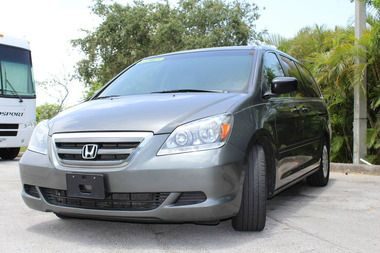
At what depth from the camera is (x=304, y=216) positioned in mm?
4641

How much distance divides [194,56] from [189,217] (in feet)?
6.54

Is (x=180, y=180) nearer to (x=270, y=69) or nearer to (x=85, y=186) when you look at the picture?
(x=85, y=186)

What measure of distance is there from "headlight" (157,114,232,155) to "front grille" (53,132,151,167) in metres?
0.19

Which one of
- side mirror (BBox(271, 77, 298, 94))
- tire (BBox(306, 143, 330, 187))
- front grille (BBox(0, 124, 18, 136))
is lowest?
tire (BBox(306, 143, 330, 187))

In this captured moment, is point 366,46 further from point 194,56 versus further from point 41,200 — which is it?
point 41,200

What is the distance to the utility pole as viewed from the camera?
8.66 m

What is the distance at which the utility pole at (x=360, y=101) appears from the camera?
28.4ft

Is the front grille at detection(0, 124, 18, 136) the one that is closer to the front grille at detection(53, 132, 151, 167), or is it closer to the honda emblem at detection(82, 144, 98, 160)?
the front grille at detection(53, 132, 151, 167)

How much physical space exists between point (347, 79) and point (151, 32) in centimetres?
1559

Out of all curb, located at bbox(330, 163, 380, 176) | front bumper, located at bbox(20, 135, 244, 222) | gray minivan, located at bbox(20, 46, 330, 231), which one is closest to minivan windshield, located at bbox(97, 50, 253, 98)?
gray minivan, located at bbox(20, 46, 330, 231)

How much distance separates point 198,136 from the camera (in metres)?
3.50

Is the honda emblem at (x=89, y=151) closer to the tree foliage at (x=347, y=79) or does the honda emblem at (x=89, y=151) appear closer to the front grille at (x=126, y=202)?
the front grille at (x=126, y=202)

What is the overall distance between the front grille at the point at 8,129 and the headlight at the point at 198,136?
28.6 ft

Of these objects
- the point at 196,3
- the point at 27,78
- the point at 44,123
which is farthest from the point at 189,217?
the point at 196,3
